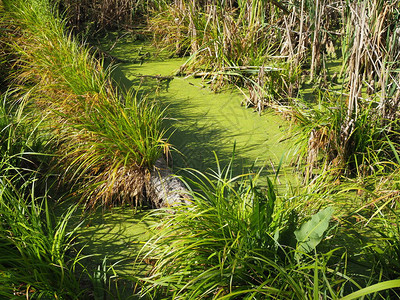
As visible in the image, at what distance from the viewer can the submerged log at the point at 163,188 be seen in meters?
2.53

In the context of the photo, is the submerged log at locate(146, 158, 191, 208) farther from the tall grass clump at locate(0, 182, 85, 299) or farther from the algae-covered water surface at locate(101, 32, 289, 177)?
the tall grass clump at locate(0, 182, 85, 299)

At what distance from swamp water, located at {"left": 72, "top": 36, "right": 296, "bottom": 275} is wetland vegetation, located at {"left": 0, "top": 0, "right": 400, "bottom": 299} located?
0.04 ft

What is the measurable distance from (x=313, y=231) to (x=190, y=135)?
66.4 inches

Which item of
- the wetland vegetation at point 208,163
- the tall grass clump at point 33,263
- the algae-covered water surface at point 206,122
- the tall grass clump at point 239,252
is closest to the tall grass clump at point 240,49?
the wetland vegetation at point 208,163

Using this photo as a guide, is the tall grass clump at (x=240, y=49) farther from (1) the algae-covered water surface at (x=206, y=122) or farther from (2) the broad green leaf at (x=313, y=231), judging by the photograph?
(2) the broad green leaf at (x=313, y=231)

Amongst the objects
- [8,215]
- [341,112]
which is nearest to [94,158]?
[8,215]

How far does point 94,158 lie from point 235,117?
1187mm

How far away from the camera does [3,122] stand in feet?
9.48

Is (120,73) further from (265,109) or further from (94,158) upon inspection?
(94,158)

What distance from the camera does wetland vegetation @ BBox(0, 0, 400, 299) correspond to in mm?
1907

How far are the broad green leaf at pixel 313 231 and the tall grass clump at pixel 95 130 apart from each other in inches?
42.6

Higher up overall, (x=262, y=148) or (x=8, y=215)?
(x=8, y=215)

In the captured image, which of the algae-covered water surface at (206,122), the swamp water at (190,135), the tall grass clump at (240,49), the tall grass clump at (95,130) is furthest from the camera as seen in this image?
the tall grass clump at (240,49)

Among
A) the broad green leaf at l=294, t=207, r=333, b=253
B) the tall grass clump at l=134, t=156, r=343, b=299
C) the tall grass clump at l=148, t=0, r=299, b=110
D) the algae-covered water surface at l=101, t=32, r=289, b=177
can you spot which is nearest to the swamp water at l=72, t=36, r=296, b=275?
the algae-covered water surface at l=101, t=32, r=289, b=177
